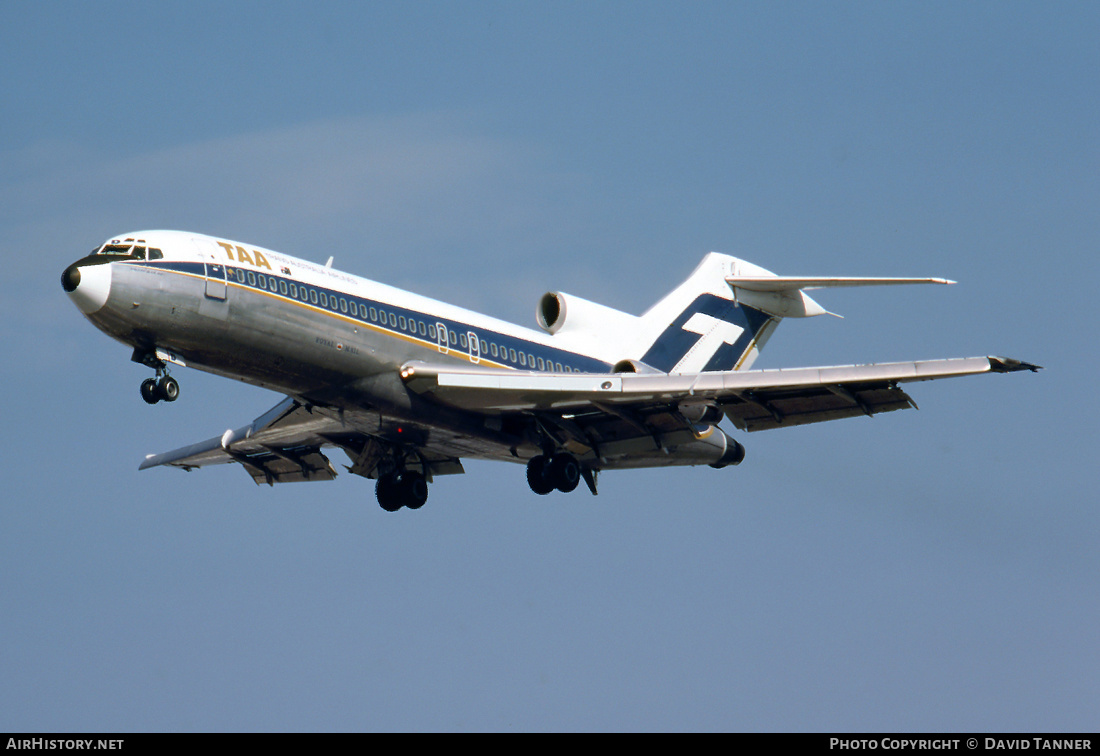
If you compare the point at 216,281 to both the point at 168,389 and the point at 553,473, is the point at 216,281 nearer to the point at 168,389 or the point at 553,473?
the point at 168,389

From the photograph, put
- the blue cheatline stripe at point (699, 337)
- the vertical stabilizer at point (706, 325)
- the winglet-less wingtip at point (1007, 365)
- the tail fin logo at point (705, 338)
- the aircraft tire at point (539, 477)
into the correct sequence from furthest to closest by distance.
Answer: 1. the tail fin logo at point (705, 338)
2. the vertical stabilizer at point (706, 325)
3. the blue cheatline stripe at point (699, 337)
4. the aircraft tire at point (539, 477)
5. the winglet-less wingtip at point (1007, 365)

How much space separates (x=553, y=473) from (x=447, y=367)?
326 cm

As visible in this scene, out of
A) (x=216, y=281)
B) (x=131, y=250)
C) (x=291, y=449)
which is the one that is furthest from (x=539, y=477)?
(x=131, y=250)

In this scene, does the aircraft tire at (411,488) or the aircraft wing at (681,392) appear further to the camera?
the aircraft tire at (411,488)

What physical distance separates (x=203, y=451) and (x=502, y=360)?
846 centimetres

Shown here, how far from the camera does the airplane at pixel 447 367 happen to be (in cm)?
2541

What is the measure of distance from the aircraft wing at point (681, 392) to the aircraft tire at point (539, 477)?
1.13 meters

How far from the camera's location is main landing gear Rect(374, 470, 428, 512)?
32.1m

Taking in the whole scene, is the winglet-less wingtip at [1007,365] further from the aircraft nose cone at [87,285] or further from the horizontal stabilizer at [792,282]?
the aircraft nose cone at [87,285]

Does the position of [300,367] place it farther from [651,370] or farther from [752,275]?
[752,275]

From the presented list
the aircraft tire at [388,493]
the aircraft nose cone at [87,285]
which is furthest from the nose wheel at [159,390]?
the aircraft tire at [388,493]

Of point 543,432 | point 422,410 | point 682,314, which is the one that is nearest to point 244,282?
point 422,410

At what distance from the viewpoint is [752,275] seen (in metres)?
35.9

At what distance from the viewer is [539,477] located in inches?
1184
